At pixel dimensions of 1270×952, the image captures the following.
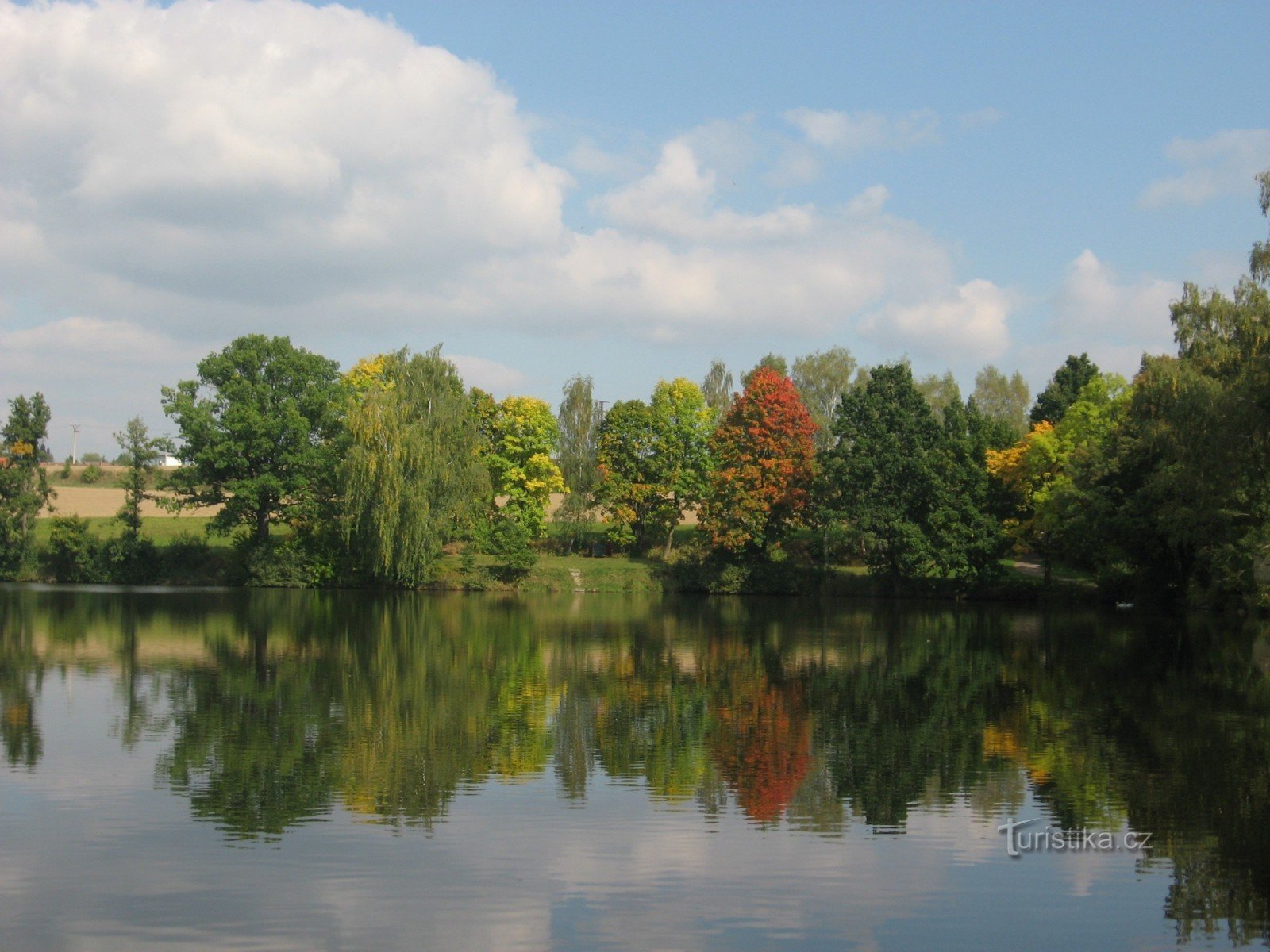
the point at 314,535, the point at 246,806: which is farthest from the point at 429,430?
the point at 246,806

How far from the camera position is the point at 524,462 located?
72.4 metres

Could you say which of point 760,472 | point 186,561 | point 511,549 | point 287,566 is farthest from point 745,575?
point 186,561

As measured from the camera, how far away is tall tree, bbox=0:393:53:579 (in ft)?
217

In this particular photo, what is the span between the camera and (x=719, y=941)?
30.0ft

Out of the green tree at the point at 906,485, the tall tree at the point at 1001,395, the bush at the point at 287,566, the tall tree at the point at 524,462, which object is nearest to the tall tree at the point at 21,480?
the bush at the point at 287,566

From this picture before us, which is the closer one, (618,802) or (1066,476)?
(618,802)

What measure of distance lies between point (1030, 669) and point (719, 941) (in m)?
21.1

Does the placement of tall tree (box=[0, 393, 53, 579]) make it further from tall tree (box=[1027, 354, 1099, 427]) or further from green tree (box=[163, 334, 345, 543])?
tall tree (box=[1027, 354, 1099, 427])

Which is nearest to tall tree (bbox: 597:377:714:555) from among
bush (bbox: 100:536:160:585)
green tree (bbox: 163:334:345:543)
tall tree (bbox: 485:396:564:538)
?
tall tree (bbox: 485:396:564:538)

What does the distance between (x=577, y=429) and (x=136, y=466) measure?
37.9m

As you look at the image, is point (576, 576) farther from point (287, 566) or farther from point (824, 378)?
point (824, 378)

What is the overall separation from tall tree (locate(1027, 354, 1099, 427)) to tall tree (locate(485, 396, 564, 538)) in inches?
1226

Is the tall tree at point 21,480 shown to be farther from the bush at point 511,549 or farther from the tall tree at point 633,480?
the tall tree at point 633,480

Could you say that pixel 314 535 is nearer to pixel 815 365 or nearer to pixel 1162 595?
pixel 1162 595
